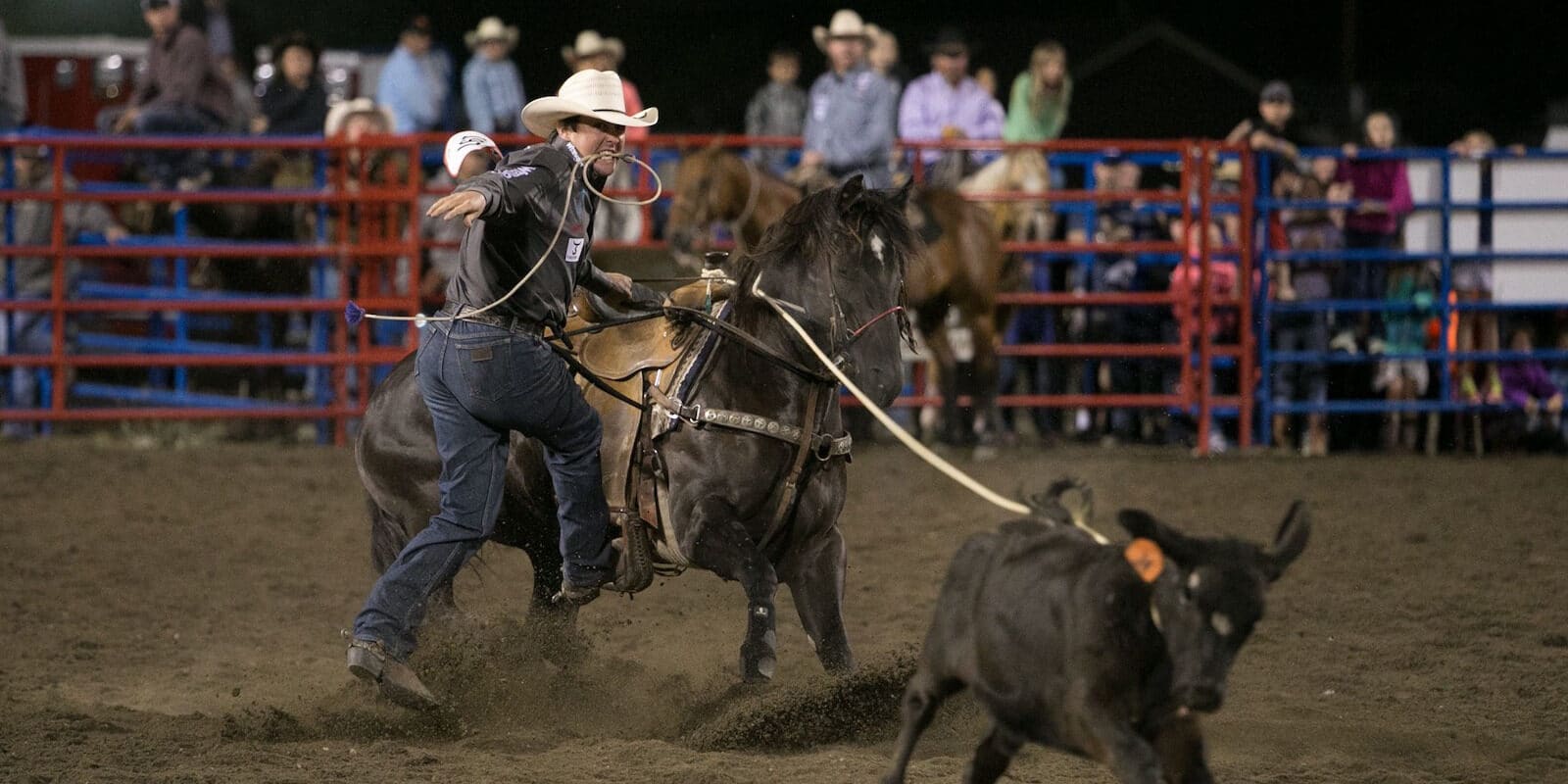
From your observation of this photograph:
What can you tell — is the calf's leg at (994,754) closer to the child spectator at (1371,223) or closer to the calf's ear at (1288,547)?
the calf's ear at (1288,547)

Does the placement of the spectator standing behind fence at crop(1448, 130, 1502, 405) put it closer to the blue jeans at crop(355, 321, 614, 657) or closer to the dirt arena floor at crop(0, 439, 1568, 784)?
the dirt arena floor at crop(0, 439, 1568, 784)

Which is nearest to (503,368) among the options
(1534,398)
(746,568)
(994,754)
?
(746,568)

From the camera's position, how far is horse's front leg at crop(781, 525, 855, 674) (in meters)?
5.07

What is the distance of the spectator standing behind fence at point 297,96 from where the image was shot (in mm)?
11953

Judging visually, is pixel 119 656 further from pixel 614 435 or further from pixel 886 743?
pixel 886 743

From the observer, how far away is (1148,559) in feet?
10.7

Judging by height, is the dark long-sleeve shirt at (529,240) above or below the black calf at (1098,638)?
above

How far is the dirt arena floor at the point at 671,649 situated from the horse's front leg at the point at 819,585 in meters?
0.17

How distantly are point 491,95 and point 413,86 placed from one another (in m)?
0.55

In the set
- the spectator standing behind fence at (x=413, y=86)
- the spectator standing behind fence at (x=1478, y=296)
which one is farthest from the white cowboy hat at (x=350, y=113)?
the spectator standing behind fence at (x=1478, y=296)

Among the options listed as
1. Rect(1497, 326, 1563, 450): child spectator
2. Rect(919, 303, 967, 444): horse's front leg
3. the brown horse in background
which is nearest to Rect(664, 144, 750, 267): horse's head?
the brown horse in background

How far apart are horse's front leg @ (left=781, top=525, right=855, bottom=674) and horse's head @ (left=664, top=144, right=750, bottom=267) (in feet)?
19.6

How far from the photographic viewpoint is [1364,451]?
11398 millimetres

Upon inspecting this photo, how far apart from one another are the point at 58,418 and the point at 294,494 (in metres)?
2.48
